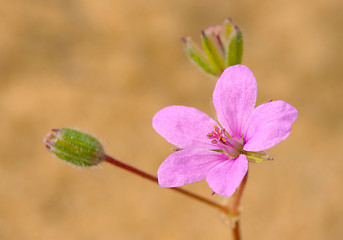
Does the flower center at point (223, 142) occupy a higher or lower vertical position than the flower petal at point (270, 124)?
lower

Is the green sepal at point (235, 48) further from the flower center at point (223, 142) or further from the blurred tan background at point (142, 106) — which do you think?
the blurred tan background at point (142, 106)

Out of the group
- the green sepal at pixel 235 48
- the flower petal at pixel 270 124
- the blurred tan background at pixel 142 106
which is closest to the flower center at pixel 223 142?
the flower petal at pixel 270 124

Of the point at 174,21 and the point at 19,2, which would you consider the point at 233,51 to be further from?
the point at 19,2

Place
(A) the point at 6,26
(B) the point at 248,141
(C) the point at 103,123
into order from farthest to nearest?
1. (A) the point at 6,26
2. (C) the point at 103,123
3. (B) the point at 248,141

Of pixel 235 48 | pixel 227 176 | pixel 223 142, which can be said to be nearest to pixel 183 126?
pixel 223 142

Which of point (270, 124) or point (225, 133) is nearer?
point (270, 124)

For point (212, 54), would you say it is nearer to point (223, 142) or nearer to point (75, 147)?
point (223, 142)

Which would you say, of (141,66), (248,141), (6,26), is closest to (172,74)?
(141,66)
